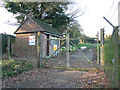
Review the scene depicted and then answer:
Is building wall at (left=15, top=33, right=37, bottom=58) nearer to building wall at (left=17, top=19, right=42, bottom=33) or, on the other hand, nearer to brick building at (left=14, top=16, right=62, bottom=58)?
brick building at (left=14, top=16, right=62, bottom=58)

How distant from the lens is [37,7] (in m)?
19.3

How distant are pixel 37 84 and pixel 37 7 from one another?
16.8 meters

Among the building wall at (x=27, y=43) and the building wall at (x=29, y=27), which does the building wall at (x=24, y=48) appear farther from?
the building wall at (x=29, y=27)

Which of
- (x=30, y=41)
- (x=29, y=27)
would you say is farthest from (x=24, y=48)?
(x=29, y=27)

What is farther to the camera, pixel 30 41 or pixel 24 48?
pixel 24 48

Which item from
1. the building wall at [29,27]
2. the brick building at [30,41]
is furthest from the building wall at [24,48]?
the building wall at [29,27]

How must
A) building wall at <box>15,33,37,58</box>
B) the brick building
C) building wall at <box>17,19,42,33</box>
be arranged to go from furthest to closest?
1. building wall at <box>17,19,42,33</box>
2. the brick building
3. building wall at <box>15,33,37,58</box>

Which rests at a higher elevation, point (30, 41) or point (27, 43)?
point (30, 41)

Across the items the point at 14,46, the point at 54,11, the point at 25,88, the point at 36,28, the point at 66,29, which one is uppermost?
the point at 54,11

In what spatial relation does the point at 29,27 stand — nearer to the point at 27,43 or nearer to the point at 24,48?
the point at 27,43

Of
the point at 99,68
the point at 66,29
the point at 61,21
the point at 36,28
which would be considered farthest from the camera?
the point at 66,29

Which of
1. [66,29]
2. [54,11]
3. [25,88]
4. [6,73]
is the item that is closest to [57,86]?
[25,88]

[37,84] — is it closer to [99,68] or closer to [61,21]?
[99,68]

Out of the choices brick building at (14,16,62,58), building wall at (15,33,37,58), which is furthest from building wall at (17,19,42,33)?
building wall at (15,33,37,58)
